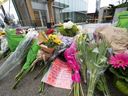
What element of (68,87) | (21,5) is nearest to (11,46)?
(68,87)

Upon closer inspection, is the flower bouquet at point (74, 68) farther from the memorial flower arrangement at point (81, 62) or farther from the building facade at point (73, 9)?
the building facade at point (73, 9)

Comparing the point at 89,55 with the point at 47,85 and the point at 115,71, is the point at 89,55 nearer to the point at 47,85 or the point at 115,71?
the point at 115,71

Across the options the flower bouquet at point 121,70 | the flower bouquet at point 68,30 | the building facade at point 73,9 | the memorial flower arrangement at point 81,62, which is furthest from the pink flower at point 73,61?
the building facade at point 73,9

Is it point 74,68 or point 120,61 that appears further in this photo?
point 74,68

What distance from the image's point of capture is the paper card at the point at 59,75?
2.39ft

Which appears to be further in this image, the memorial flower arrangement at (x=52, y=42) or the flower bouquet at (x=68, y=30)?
the flower bouquet at (x=68, y=30)

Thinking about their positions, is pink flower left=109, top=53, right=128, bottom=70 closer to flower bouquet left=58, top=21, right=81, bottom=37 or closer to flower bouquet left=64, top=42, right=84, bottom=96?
flower bouquet left=64, top=42, right=84, bottom=96

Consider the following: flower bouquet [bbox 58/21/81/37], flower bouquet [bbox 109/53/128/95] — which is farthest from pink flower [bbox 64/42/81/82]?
flower bouquet [bbox 58/21/81/37]

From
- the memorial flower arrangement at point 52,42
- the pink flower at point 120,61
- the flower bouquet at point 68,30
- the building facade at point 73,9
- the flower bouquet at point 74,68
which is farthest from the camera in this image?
the building facade at point 73,9

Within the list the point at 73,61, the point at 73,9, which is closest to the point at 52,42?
the point at 73,61

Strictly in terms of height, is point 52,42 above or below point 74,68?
above

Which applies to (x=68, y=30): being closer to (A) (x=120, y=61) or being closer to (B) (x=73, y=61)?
(B) (x=73, y=61)

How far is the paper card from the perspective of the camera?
729 mm

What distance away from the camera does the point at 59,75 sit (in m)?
0.78
